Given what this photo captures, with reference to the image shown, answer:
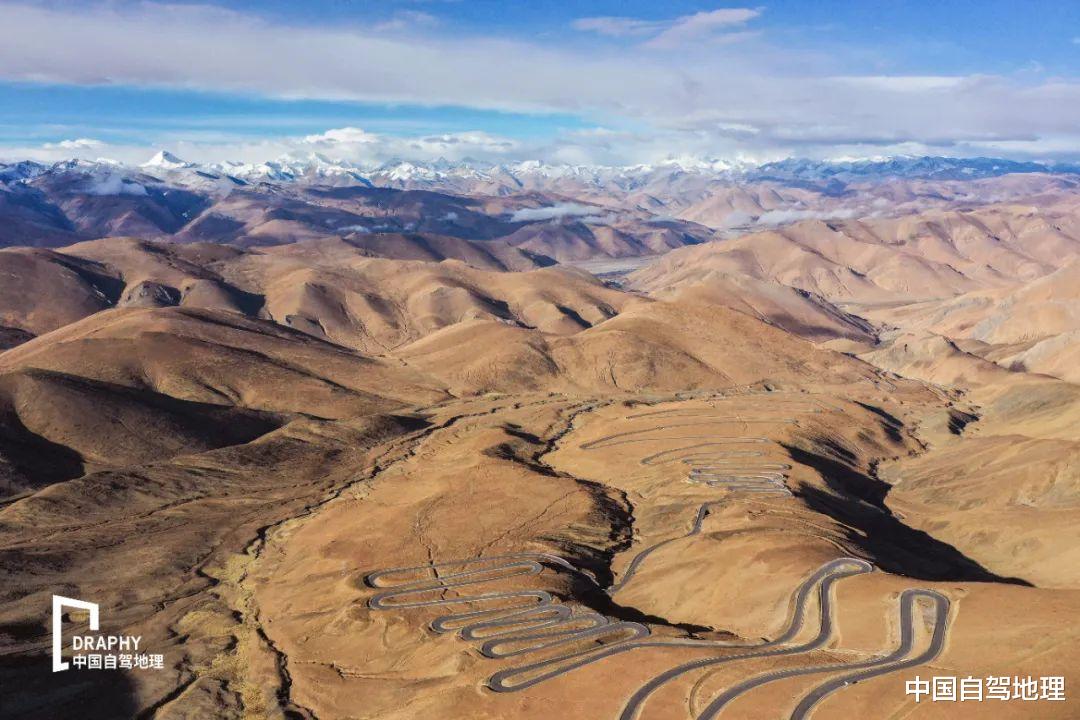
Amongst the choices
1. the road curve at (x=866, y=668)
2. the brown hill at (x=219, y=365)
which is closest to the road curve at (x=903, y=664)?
the road curve at (x=866, y=668)

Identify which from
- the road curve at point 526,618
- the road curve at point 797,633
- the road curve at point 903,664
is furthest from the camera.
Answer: the road curve at point 526,618

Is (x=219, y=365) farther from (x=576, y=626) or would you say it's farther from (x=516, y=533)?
(x=576, y=626)

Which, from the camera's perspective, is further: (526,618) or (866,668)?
(526,618)

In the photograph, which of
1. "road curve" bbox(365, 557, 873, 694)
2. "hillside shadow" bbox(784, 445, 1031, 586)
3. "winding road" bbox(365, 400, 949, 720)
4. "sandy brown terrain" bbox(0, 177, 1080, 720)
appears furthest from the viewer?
"hillside shadow" bbox(784, 445, 1031, 586)

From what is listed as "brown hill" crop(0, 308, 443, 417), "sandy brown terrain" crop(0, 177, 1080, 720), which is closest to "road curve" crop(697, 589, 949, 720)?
"sandy brown terrain" crop(0, 177, 1080, 720)

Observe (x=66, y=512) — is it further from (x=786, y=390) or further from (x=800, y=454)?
(x=786, y=390)

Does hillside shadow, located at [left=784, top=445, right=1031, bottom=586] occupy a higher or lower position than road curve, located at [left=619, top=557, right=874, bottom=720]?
lower

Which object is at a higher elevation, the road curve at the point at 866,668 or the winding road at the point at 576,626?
the road curve at the point at 866,668

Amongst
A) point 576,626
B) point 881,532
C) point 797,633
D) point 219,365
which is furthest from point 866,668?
point 219,365

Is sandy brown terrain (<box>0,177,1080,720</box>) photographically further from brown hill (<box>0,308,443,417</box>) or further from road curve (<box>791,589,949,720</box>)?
brown hill (<box>0,308,443,417</box>)

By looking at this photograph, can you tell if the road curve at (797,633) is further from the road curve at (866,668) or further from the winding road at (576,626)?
the road curve at (866,668)
